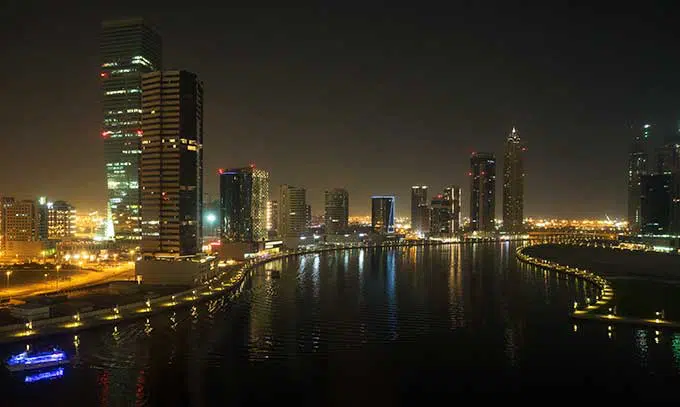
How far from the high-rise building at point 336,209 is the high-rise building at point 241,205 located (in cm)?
2329

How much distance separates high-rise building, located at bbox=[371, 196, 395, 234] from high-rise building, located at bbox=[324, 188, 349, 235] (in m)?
6.18

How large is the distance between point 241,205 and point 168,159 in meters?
32.4

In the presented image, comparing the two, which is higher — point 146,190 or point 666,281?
point 146,190

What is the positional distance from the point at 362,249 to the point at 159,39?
31.9 m

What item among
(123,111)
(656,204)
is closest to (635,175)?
(656,204)

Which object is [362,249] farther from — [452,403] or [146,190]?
[452,403]

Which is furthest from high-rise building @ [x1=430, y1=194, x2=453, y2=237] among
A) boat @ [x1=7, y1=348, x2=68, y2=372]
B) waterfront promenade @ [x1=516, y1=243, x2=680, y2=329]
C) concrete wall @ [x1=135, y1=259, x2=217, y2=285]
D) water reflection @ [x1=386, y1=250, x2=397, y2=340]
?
boat @ [x1=7, y1=348, x2=68, y2=372]

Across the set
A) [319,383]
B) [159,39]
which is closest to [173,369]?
[319,383]

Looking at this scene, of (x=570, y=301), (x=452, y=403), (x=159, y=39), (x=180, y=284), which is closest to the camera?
(x=452, y=403)

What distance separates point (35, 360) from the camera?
1416 cm

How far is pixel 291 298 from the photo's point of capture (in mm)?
26062

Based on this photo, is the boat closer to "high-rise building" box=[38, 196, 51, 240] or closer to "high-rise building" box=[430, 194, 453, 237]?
"high-rise building" box=[38, 196, 51, 240]

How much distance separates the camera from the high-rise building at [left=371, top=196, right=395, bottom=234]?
93.7m

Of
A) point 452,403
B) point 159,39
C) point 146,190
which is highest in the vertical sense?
point 159,39
